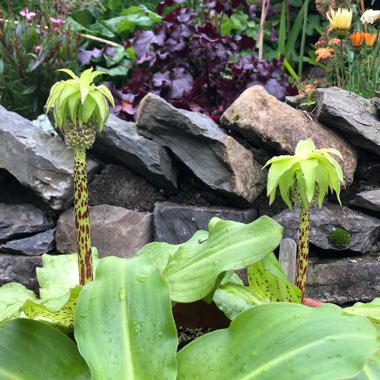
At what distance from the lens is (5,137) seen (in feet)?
11.8

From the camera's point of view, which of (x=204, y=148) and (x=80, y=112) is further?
(x=204, y=148)

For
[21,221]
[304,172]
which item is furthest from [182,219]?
[304,172]

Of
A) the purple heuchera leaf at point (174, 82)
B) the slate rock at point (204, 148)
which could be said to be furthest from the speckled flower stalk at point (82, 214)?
the purple heuchera leaf at point (174, 82)

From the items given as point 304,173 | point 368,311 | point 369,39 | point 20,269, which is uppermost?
point 304,173

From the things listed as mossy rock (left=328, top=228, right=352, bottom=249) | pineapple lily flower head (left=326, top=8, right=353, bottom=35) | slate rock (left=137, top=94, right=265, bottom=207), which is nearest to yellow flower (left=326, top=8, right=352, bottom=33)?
pineapple lily flower head (left=326, top=8, right=353, bottom=35)

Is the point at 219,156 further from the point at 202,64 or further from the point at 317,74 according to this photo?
the point at 317,74

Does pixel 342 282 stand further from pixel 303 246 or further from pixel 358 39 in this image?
pixel 358 39

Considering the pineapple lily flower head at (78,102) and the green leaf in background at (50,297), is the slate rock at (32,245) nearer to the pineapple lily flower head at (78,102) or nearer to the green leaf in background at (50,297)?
the green leaf in background at (50,297)

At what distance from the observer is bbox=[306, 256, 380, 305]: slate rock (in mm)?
3525

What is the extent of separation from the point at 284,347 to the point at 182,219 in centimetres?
191

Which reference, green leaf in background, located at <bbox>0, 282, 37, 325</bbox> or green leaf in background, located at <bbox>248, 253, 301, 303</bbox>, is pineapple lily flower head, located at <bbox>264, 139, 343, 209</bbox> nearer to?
green leaf in background, located at <bbox>248, 253, 301, 303</bbox>

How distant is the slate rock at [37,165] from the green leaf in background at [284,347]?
80.2 inches

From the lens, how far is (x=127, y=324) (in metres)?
1.70

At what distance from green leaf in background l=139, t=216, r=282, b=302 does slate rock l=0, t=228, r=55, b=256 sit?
169cm
